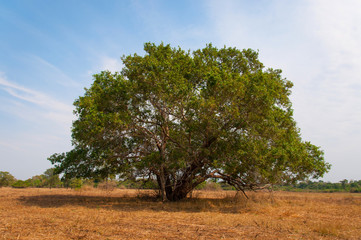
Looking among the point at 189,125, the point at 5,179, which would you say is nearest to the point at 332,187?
the point at 189,125

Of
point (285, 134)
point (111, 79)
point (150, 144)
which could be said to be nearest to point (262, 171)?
point (285, 134)

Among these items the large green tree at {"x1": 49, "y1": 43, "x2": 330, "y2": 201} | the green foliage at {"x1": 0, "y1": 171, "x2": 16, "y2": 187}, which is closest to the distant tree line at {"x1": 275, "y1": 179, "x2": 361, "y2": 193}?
the large green tree at {"x1": 49, "y1": 43, "x2": 330, "y2": 201}

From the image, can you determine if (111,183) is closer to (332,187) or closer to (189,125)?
(189,125)

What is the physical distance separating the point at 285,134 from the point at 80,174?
1310 cm

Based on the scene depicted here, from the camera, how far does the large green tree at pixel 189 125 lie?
13.3 metres

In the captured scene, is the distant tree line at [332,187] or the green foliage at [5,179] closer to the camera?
the green foliage at [5,179]

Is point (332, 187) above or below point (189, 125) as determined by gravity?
below

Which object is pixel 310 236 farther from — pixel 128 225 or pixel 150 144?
pixel 150 144

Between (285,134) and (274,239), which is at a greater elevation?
(285,134)

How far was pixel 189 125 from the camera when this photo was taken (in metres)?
14.0

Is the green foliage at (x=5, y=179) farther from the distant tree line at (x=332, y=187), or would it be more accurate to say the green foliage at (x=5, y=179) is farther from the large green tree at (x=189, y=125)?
the distant tree line at (x=332, y=187)

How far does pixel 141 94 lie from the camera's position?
15281 mm

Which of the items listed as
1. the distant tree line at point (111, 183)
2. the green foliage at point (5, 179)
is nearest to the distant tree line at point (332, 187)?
the distant tree line at point (111, 183)

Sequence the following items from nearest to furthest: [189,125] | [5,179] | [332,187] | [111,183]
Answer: [189,125]
[111,183]
[5,179]
[332,187]
